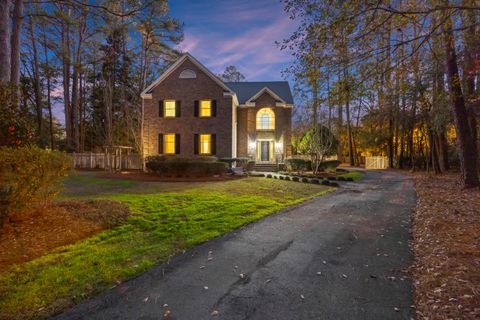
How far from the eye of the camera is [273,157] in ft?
71.6

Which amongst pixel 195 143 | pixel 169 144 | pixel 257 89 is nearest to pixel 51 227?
pixel 195 143

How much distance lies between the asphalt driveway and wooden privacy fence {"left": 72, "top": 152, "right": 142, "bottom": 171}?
614 inches

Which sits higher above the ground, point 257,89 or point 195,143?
point 257,89

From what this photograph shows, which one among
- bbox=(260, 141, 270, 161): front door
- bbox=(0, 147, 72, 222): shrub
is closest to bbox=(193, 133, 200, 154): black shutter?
bbox=(260, 141, 270, 161): front door

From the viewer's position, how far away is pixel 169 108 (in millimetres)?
19781

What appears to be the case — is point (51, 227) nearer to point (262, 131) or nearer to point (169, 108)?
point (169, 108)

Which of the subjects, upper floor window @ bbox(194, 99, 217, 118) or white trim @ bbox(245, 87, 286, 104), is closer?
upper floor window @ bbox(194, 99, 217, 118)

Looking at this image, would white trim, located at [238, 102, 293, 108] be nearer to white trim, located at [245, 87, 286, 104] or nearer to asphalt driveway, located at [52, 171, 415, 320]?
white trim, located at [245, 87, 286, 104]

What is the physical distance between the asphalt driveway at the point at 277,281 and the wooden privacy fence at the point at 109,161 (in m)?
15.6

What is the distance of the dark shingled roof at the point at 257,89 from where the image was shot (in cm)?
2280

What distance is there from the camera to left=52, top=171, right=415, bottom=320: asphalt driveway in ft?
8.39

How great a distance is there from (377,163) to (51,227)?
98.6 ft

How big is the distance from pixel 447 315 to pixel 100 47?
28527mm

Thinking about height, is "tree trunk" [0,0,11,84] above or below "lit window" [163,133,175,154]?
above
